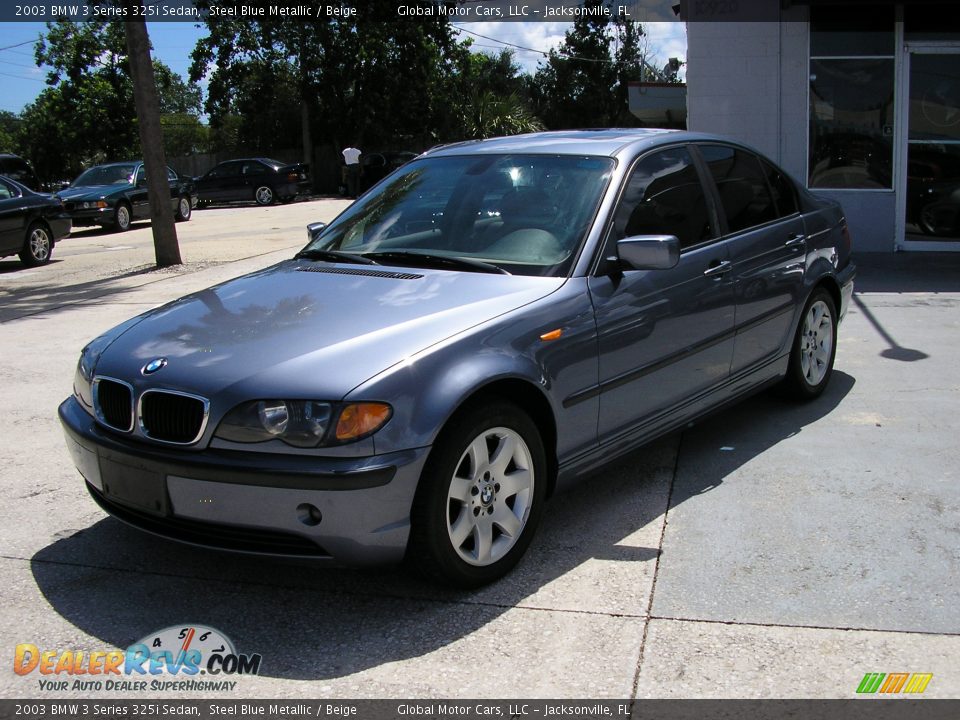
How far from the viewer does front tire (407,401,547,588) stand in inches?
133

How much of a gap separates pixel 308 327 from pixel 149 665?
1276mm

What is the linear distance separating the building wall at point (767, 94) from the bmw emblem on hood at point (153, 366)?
974 cm

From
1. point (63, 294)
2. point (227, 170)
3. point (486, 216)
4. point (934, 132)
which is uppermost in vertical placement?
point (934, 132)

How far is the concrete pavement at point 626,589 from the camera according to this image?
3109 millimetres

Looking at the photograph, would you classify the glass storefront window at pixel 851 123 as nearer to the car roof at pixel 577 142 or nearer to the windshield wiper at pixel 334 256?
the car roof at pixel 577 142

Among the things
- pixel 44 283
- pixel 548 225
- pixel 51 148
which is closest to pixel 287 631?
pixel 548 225

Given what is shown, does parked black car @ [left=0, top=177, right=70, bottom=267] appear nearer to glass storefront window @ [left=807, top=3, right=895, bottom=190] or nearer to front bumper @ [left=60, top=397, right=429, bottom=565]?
glass storefront window @ [left=807, top=3, right=895, bottom=190]

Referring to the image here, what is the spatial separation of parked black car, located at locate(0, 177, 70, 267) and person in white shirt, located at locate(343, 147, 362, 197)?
39.5ft

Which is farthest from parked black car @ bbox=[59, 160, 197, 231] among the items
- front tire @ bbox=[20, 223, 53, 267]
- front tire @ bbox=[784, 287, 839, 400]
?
front tire @ bbox=[784, 287, 839, 400]

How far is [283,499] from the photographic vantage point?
10.5 feet

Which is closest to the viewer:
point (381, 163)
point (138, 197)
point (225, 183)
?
point (138, 197)
